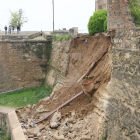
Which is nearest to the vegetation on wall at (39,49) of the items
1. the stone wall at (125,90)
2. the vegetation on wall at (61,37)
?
the vegetation on wall at (61,37)

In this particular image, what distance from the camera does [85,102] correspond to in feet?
21.4

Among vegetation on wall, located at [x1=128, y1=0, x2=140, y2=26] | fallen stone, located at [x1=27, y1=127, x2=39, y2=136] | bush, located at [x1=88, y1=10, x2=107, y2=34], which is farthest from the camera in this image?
bush, located at [x1=88, y1=10, x2=107, y2=34]

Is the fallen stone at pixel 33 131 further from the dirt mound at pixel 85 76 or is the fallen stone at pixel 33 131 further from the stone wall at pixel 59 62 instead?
the stone wall at pixel 59 62

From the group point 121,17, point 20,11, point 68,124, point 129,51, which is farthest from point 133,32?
point 20,11

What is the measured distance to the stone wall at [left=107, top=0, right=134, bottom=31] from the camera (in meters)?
7.33

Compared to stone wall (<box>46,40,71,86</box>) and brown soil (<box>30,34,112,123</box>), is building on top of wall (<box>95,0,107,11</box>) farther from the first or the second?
brown soil (<box>30,34,112,123</box>)

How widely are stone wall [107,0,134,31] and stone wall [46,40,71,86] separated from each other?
10.2 feet

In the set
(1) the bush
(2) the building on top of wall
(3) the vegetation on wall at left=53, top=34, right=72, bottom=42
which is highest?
(2) the building on top of wall

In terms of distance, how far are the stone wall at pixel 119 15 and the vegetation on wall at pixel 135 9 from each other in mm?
152

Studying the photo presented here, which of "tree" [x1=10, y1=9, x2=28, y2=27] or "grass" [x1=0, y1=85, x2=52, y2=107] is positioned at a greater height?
"tree" [x1=10, y1=9, x2=28, y2=27]

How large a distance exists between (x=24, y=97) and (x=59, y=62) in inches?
122

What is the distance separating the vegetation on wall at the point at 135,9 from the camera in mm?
7191

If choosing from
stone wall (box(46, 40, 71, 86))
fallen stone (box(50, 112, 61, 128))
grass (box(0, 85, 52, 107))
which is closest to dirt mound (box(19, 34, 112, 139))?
fallen stone (box(50, 112, 61, 128))

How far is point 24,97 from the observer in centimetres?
1155
